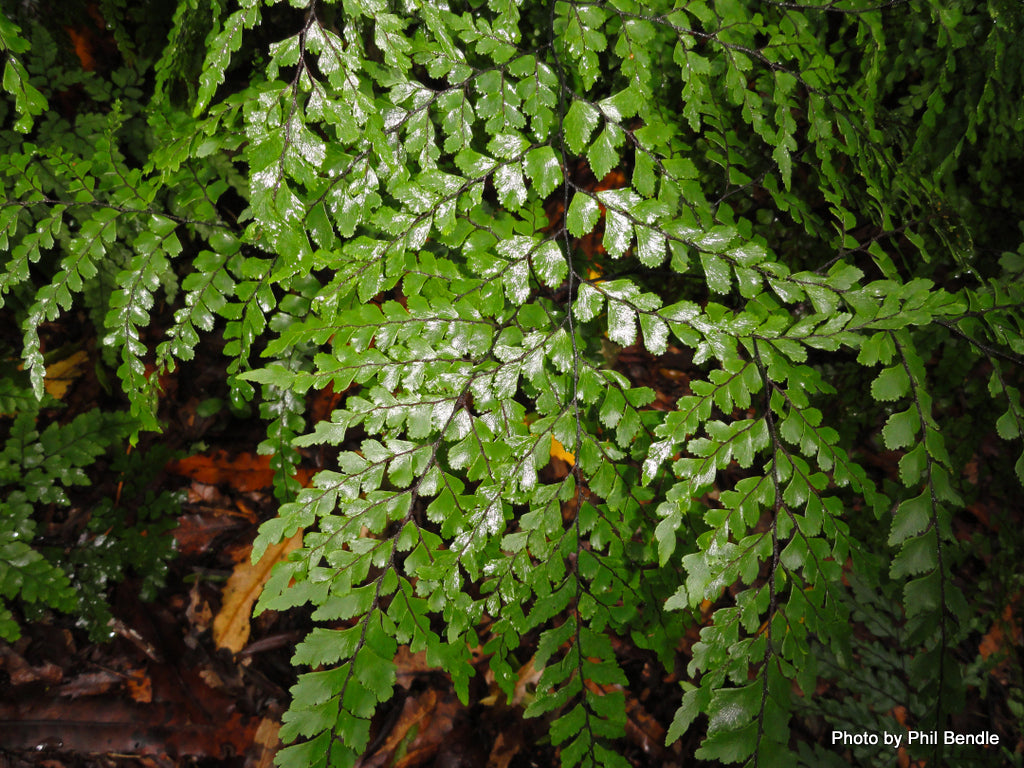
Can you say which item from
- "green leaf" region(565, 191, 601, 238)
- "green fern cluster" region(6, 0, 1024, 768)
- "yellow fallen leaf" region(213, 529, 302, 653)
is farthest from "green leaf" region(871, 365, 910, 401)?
"yellow fallen leaf" region(213, 529, 302, 653)

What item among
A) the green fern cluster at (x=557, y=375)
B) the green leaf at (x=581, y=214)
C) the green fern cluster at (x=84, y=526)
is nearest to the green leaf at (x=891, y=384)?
the green fern cluster at (x=557, y=375)

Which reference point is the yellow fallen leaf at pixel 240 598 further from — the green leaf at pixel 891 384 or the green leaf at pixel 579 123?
the green leaf at pixel 891 384

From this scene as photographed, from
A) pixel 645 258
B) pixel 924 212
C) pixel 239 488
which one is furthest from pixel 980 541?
pixel 239 488

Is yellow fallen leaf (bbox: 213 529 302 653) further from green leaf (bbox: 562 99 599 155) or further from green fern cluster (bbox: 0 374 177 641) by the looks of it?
green leaf (bbox: 562 99 599 155)

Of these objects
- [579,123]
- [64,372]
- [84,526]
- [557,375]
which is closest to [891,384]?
[557,375]

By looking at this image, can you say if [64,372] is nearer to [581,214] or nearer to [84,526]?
[84,526]

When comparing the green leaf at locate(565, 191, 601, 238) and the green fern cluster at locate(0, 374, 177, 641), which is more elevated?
the green leaf at locate(565, 191, 601, 238)
